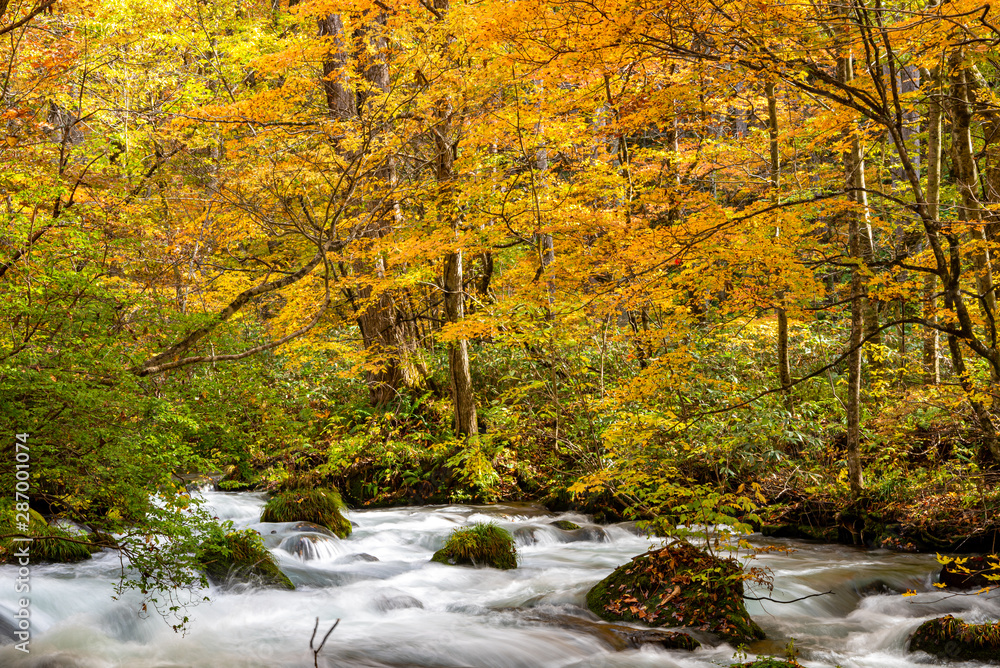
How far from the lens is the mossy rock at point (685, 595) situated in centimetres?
554

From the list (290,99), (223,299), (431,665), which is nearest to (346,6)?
Answer: (290,99)

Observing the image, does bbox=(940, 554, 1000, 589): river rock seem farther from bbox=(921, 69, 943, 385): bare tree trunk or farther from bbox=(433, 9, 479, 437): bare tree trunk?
bbox=(433, 9, 479, 437): bare tree trunk

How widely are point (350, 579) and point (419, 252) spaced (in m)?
4.28

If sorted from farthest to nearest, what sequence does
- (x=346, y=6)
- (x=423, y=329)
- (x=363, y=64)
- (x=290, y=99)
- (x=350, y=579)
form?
1. (x=423, y=329)
2. (x=363, y=64)
3. (x=290, y=99)
4. (x=346, y=6)
5. (x=350, y=579)

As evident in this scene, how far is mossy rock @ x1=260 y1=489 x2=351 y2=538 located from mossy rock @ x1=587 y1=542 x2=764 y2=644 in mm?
4178

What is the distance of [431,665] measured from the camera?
534cm

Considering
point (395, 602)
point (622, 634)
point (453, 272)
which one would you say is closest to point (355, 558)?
point (395, 602)

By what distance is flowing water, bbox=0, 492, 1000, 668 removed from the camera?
5.27 metres

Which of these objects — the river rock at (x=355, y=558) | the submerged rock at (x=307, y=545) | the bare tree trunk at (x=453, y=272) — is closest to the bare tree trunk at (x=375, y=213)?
the bare tree trunk at (x=453, y=272)

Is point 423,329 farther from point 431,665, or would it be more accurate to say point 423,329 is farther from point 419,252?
point 431,665

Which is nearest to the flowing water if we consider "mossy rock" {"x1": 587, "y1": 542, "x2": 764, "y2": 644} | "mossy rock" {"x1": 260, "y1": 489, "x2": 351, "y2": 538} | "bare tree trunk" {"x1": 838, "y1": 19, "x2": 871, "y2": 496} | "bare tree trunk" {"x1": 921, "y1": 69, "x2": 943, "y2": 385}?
"mossy rock" {"x1": 587, "y1": 542, "x2": 764, "y2": 644}

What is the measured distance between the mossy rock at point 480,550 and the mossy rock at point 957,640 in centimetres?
398
